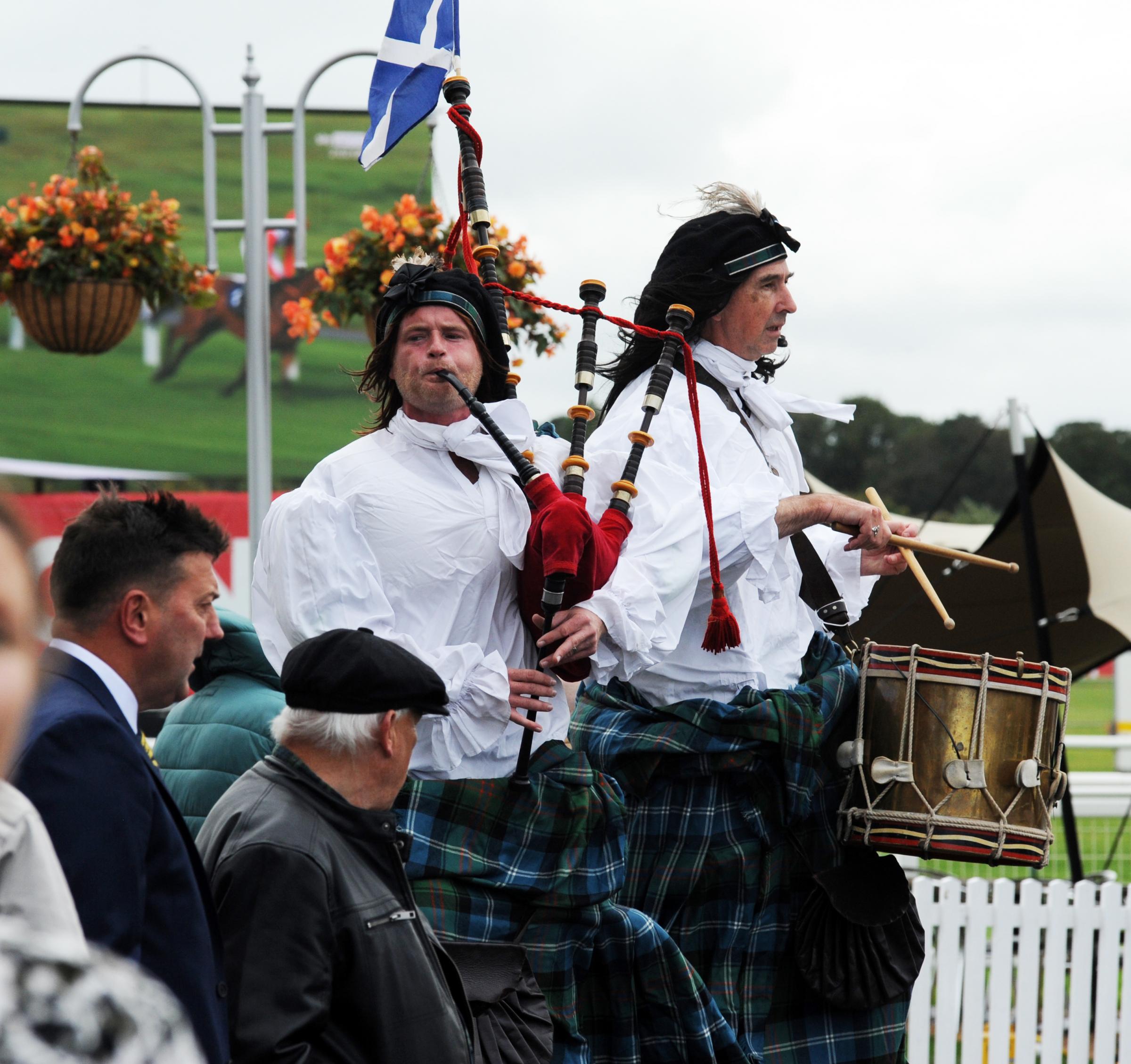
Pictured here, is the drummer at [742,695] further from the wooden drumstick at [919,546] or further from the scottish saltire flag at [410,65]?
the scottish saltire flag at [410,65]

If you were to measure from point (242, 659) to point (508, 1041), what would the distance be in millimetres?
1402

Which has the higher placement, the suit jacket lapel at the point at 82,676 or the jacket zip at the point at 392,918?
the suit jacket lapel at the point at 82,676

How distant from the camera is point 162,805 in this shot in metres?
2.03

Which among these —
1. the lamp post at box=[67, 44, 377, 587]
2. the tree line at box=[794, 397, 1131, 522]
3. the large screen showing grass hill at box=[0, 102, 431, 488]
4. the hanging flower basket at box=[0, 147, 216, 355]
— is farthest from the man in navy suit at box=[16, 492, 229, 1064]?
the tree line at box=[794, 397, 1131, 522]

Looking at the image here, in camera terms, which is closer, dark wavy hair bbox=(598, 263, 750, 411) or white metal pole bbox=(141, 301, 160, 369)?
dark wavy hair bbox=(598, 263, 750, 411)

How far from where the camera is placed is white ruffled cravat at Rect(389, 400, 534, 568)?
2904 mm

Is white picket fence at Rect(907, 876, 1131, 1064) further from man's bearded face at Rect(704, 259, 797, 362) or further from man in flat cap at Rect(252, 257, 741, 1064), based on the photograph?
man's bearded face at Rect(704, 259, 797, 362)

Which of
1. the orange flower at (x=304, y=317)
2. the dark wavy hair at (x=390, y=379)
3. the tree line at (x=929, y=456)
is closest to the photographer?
the dark wavy hair at (x=390, y=379)

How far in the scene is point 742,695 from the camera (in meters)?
3.32

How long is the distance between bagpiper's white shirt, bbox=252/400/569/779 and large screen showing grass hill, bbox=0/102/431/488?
28.5 ft

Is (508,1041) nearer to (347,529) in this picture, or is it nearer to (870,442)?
(347,529)

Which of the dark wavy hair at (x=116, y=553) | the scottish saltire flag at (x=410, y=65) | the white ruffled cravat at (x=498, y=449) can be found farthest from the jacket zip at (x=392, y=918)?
the scottish saltire flag at (x=410, y=65)

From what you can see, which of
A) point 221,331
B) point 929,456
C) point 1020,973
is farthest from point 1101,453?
point 1020,973

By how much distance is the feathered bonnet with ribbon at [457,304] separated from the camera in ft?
9.85
